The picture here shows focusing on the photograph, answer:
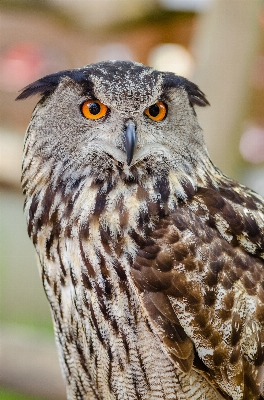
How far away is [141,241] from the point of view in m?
1.54

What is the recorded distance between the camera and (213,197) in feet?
5.45

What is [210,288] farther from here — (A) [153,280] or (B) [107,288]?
(B) [107,288]

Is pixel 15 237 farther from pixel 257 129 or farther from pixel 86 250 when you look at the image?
pixel 86 250

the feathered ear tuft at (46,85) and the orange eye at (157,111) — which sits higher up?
the feathered ear tuft at (46,85)

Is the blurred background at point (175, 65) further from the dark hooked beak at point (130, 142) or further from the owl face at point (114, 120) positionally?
the dark hooked beak at point (130, 142)

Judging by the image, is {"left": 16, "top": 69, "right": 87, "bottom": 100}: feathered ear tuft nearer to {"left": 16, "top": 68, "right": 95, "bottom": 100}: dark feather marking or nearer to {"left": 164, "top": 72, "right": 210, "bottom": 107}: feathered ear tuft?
{"left": 16, "top": 68, "right": 95, "bottom": 100}: dark feather marking

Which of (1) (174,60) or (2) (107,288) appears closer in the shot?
(2) (107,288)

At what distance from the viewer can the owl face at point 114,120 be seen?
1.57 meters

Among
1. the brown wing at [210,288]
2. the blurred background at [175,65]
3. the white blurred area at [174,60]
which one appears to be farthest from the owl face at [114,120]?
the white blurred area at [174,60]

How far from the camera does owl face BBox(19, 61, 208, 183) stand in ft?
5.15

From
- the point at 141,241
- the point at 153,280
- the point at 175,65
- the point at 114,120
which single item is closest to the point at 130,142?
the point at 114,120

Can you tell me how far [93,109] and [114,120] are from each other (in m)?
0.07

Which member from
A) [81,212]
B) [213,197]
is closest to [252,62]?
[213,197]

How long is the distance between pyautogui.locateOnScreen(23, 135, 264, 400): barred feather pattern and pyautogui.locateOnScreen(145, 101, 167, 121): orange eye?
16 centimetres
